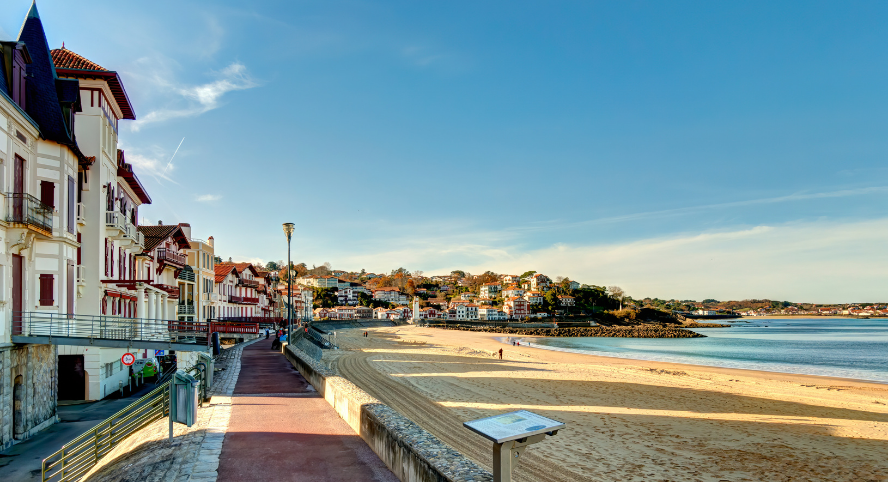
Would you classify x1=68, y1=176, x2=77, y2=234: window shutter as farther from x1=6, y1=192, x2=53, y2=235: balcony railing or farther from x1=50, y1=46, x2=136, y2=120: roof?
x1=50, y1=46, x2=136, y2=120: roof

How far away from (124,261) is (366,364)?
54.9ft

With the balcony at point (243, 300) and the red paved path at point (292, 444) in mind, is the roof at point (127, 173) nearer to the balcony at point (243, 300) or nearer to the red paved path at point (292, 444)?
the red paved path at point (292, 444)

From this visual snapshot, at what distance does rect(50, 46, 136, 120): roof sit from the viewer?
21.5 m

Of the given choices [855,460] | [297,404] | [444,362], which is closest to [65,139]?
[297,404]

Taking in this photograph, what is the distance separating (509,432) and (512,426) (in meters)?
0.15

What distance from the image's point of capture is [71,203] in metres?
19.0

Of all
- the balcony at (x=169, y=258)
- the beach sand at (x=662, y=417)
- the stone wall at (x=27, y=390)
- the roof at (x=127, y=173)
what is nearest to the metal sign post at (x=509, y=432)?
the beach sand at (x=662, y=417)

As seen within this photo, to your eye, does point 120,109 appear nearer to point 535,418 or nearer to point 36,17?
point 36,17

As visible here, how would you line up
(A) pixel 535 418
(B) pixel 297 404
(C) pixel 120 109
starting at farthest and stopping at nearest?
(C) pixel 120 109 < (B) pixel 297 404 < (A) pixel 535 418

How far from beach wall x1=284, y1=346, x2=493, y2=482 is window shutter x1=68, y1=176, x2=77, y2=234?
13667 millimetres

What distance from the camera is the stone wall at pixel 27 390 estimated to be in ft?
47.8

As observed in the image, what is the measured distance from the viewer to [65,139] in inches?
704

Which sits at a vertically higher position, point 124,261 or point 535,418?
point 124,261

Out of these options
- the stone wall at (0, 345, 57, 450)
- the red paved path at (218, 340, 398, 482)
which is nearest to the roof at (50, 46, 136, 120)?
the stone wall at (0, 345, 57, 450)
